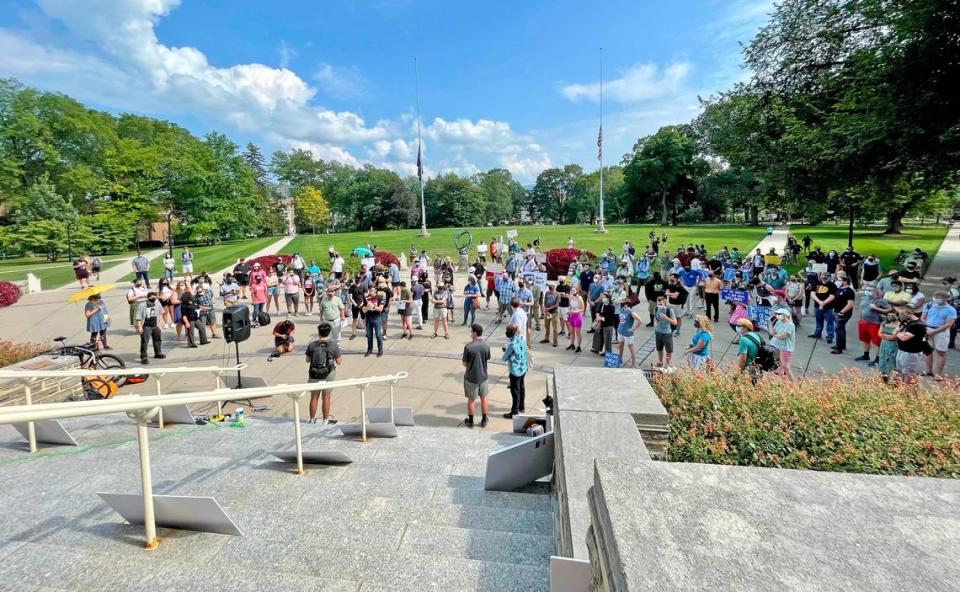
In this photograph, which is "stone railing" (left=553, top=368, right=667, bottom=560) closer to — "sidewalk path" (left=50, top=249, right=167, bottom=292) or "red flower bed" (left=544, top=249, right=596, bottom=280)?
"red flower bed" (left=544, top=249, right=596, bottom=280)

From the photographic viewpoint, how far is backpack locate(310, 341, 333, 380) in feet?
27.7

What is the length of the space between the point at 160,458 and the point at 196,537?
2.75 meters

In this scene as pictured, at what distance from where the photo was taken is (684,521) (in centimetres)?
208

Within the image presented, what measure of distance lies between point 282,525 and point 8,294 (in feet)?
84.8

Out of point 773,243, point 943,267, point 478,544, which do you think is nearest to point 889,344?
point 478,544

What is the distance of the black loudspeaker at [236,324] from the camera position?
1107 cm

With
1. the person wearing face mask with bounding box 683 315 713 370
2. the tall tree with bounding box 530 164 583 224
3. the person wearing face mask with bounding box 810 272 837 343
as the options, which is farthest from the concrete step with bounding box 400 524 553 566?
the tall tree with bounding box 530 164 583 224

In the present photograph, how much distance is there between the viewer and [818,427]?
4.69m

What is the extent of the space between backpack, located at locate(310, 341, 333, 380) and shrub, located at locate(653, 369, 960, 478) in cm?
555

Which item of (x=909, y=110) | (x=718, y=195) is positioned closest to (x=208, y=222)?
(x=909, y=110)

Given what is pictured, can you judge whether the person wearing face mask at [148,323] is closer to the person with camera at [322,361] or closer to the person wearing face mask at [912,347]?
the person with camera at [322,361]

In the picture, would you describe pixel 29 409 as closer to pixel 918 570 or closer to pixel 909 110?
pixel 918 570

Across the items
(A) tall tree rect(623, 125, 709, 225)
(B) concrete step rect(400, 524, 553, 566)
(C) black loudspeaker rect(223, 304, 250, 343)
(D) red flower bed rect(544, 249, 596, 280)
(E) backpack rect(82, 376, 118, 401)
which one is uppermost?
(A) tall tree rect(623, 125, 709, 225)

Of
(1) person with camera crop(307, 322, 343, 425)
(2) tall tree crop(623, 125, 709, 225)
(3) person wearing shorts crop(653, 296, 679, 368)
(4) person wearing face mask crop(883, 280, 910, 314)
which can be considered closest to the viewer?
(1) person with camera crop(307, 322, 343, 425)
